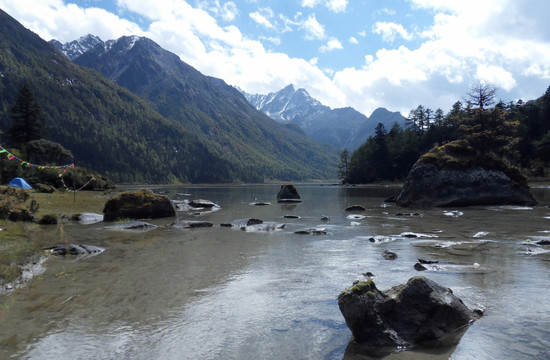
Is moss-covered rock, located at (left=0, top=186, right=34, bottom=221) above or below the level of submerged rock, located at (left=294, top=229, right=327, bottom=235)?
above

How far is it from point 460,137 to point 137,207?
83531 mm

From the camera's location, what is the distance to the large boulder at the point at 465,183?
39594 mm

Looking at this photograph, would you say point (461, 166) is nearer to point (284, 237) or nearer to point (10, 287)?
point (284, 237)

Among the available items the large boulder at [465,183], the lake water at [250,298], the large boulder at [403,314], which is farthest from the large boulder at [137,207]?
the large boulder at [465,183]

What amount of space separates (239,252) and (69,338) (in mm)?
9058

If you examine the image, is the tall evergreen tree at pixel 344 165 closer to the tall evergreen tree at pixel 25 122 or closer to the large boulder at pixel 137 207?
the tall evergreen tree at pixel 25 122

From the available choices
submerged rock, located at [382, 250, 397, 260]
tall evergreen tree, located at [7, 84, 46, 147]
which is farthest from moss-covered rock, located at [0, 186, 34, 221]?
tall evergreen tree, located at [7, 84, 46, 147]

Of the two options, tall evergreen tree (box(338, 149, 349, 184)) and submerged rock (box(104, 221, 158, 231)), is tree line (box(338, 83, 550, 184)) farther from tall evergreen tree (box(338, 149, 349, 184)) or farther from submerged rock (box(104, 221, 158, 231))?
submerged rock (box(104, 221, 158, 231))

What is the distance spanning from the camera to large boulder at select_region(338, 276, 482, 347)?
665 centimetres

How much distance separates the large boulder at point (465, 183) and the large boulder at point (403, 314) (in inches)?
1426

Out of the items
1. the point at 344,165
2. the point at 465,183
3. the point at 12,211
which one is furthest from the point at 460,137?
the point at 12,211

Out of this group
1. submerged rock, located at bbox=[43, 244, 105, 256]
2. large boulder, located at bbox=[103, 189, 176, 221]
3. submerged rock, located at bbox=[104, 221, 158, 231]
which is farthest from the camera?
large boulder, located at bbox=[103, 189, 176, 221]

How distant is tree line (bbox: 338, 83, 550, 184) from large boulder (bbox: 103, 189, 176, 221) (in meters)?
44.4

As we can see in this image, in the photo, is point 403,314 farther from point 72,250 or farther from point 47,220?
point 47,220
